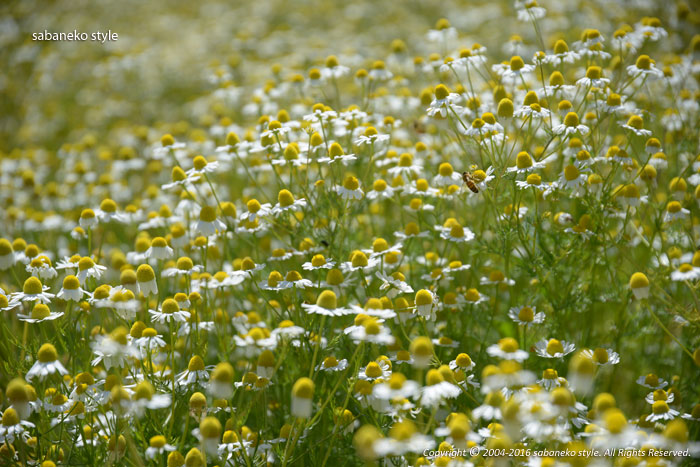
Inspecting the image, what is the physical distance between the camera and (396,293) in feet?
12.2

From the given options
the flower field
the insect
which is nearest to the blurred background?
the flower field

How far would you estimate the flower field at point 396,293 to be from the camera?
2.60 meters

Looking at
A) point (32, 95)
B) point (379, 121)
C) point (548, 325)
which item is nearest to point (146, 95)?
point (32, 95)

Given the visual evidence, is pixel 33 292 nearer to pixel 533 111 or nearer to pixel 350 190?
pixel 350 190

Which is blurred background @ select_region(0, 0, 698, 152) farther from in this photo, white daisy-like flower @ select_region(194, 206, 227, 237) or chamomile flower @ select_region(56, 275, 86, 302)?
chamomile flower @ select_region(56, 275, 86, 302)

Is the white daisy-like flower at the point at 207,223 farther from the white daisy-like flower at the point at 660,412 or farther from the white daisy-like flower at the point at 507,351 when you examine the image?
the white daisy-like flower at the point at 660,412

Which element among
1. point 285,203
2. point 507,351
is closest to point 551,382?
point 507,351

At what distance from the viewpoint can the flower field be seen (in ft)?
8.54

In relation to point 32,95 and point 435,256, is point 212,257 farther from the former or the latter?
point 32,95

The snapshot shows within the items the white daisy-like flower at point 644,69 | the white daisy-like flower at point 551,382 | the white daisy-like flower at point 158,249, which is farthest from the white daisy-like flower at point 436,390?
the white daisy-like flower at point 644,69

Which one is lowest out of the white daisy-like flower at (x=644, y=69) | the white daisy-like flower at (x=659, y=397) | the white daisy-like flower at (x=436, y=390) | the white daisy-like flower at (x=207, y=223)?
the white daisy-like flower at (x=659, y=397)

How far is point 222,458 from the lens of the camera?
2822 millimetres

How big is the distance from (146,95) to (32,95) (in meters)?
2.11

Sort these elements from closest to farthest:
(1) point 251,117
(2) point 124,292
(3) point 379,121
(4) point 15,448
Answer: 1. (2) point 124,292
2. (4) point 15,448
3. (3) point 379,121
4. (1) point 251,117
